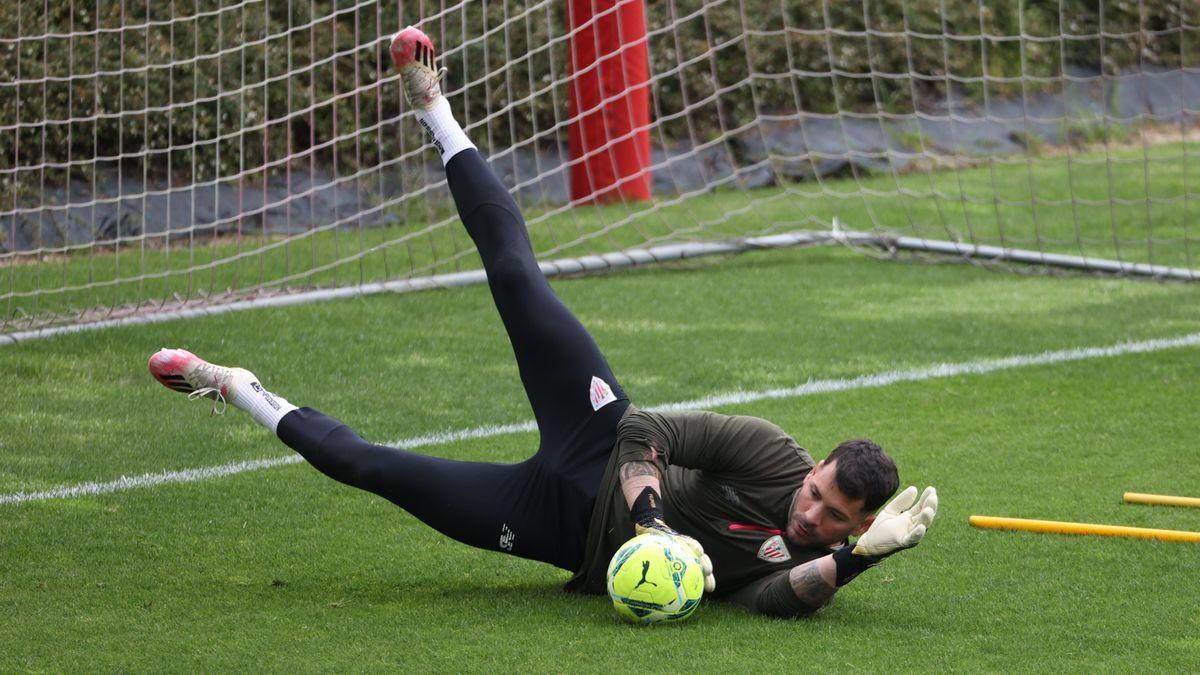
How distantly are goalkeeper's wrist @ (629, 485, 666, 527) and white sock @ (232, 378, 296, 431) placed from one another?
1.33 m

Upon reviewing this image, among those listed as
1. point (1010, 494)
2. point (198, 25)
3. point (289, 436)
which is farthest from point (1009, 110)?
point (289, 436)

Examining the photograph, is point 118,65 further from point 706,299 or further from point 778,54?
point 778,54

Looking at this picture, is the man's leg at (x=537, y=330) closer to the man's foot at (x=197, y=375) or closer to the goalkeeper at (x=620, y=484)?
the goalkeeper at (x=620, y=484)

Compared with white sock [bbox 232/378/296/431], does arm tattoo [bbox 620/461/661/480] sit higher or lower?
lower

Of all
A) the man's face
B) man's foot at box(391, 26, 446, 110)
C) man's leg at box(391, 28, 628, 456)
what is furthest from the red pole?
the man's face

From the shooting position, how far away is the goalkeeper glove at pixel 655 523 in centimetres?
400

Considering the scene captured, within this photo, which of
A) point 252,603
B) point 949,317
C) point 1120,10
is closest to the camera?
point 252,603

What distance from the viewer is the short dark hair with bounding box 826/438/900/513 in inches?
155

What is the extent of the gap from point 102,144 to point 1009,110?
1001cm

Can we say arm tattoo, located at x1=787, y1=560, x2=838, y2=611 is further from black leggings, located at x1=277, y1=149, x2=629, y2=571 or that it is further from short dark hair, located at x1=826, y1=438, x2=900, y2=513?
black leggings, located at x1=277, y1=149, x2=629, y2=571

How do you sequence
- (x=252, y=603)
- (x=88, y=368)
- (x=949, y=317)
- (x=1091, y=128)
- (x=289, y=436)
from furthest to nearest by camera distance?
(x=1091, y=128), (x=949, y=317), (x=88, y=368), (x=289, y=436), (x=252, y=603)

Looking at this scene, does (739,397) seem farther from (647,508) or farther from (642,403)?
(647,508)

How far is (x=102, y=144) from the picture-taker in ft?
34.9

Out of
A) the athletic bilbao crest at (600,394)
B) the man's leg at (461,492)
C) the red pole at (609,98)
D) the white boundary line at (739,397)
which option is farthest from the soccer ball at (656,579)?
the red pole at (609,98)
